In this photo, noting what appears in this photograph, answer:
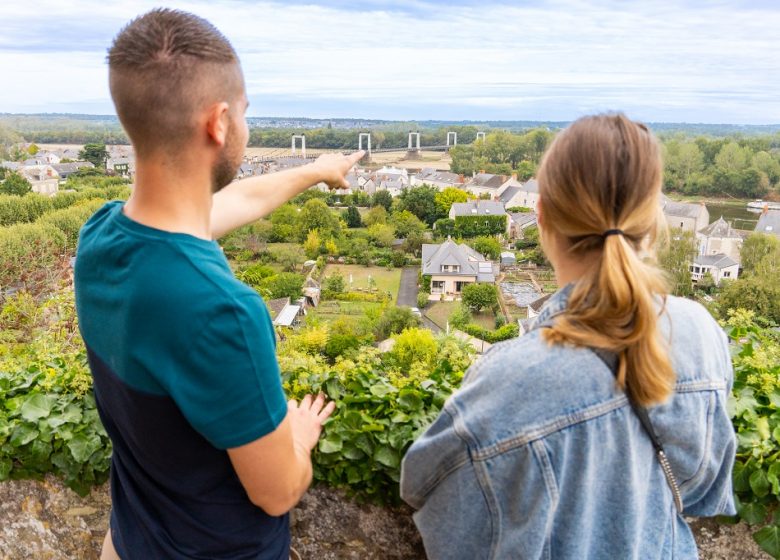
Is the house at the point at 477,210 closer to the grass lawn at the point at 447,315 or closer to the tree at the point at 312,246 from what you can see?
the tree at the point at 312,246

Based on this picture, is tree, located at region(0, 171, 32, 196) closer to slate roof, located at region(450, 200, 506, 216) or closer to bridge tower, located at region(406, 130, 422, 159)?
slate roof, located at region(450, 200, 506, 216)

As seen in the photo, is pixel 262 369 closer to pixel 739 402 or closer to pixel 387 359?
pixel 739 402

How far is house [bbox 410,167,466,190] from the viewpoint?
149ft

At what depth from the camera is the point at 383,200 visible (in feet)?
125

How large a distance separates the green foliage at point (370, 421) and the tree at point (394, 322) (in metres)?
13.1

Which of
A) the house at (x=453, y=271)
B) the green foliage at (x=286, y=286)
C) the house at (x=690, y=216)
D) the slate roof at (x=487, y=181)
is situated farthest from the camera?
the slate roof at (x=487, y=181)

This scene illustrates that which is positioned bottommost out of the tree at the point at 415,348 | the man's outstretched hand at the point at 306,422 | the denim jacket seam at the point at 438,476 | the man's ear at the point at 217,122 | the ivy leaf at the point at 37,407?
the tree at the point at 415,348

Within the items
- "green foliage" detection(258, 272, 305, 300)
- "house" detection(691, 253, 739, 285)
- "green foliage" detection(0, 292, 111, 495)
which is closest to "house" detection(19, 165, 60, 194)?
"green foliage" detection(258, 272, 305, 300)

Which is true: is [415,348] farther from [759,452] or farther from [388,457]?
[759,452]

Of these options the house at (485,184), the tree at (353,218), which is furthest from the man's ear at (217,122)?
the house at (485,184)

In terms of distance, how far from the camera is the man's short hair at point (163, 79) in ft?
2.97

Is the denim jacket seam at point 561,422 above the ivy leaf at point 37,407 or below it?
above

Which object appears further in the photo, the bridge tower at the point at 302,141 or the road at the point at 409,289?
the bridge tower at the point at 302,141

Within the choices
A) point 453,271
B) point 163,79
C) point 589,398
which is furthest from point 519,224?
point 163,79
